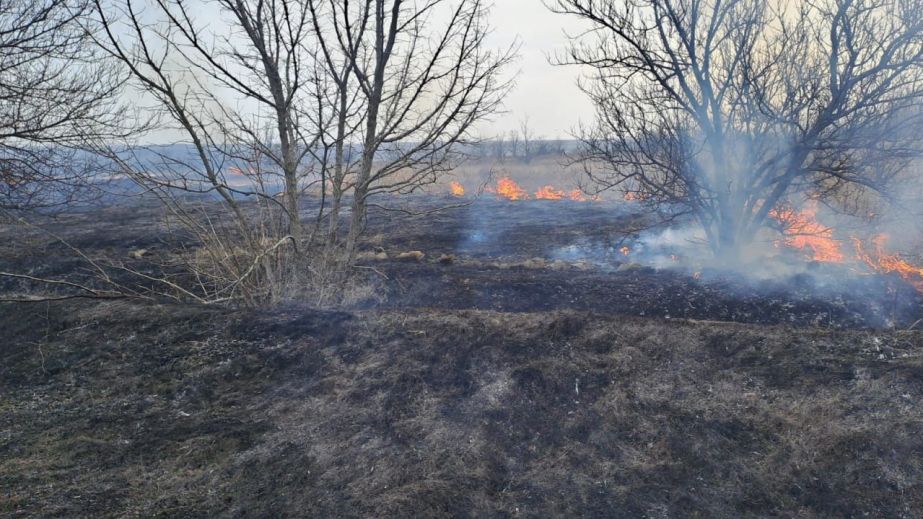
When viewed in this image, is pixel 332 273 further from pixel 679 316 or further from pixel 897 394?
pixel 897 394

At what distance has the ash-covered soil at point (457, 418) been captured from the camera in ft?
9.81

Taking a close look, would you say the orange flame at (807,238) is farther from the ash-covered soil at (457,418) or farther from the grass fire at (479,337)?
the ash-covered soil at (457,418)

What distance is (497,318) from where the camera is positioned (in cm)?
537

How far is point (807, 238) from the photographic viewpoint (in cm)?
1061

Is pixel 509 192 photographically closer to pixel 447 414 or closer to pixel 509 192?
pixel 509 192

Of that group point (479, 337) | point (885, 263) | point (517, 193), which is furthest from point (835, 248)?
point (517, 193)

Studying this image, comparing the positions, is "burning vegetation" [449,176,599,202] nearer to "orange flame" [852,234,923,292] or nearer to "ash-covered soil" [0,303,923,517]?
"orange flame" [852,234,923,292]

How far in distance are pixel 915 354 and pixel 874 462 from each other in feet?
5.50

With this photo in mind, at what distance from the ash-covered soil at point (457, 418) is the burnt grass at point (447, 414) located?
16 mm

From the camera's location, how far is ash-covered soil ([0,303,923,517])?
2.99 metres

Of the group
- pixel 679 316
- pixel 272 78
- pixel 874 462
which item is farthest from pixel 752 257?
pixel 272 78

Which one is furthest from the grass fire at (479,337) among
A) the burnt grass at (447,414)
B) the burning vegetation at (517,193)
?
the burning vegetation at (517,193)

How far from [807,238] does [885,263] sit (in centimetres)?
197

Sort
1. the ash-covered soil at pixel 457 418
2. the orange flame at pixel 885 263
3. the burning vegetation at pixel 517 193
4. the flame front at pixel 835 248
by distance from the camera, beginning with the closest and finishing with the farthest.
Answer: the ash-covered soil at pixel 457 418
the orange flame at pixel 885 263
the flame front at pixel 835 248
the burning vegetation at pixel 517 193
